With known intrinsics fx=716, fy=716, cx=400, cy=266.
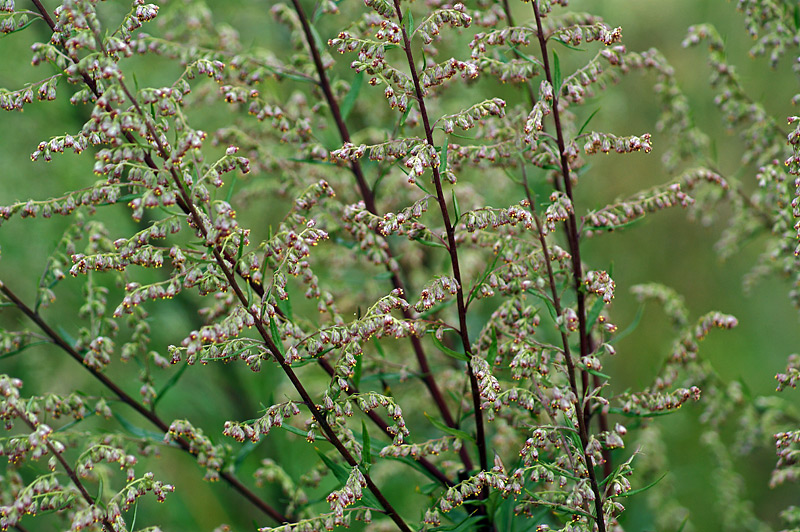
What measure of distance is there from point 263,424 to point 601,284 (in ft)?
2.71

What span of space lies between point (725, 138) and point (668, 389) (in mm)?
4656

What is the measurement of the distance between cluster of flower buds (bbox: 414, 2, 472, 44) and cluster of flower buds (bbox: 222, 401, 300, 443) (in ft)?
2.79

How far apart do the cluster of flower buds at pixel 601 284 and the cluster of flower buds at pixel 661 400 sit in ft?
0.87

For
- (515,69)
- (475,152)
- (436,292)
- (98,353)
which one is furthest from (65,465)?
(515,69)

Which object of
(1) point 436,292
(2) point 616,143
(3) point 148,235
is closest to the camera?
(3) point 148,235

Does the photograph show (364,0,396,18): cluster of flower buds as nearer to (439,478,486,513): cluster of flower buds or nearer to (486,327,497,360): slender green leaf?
(486,327,497,360): slender green leaf

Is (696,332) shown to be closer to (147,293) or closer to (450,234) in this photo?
(450,234)

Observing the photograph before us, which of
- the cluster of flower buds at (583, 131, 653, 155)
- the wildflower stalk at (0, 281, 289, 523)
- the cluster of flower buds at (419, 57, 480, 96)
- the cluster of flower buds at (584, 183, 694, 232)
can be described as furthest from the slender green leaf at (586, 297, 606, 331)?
the wildflower stalk at (0, 281, 289, 523)

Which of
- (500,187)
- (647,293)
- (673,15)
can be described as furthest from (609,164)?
(647,293)

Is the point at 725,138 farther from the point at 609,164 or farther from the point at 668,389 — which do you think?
the point at 668,389

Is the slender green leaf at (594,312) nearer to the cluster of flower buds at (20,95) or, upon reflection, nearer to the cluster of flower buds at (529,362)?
the cluster of flower buds at (529,362)

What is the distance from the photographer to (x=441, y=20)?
1601mm

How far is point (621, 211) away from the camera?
187 centimetres

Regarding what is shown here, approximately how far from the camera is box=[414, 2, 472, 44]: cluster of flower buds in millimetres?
1533
